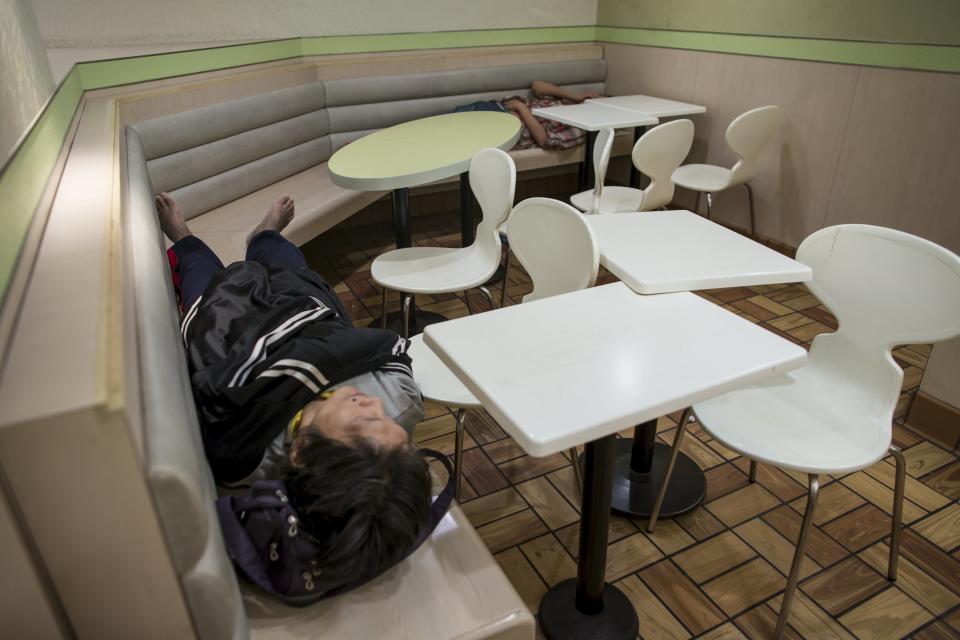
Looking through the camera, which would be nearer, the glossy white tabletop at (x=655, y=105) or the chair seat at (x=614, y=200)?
the chair seat at (x=614, y=200)

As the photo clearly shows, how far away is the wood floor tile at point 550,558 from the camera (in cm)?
180

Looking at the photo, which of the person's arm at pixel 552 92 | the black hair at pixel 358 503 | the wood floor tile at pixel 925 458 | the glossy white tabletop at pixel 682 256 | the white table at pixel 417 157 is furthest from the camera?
the person's arm at pixel 552 92

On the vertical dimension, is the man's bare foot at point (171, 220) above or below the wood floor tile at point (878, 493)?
above

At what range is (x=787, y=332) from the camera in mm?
Result: 3021

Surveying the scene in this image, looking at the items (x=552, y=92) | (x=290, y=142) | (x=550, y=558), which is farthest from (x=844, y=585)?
(x=552, y=92)

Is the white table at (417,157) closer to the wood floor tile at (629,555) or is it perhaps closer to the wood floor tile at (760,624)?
the wood floor tile at (629,555)

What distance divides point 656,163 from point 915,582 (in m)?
2.00

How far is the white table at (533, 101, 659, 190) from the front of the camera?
11.8 feet

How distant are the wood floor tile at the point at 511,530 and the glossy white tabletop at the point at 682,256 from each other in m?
0.81

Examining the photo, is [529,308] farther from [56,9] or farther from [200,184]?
[56,9]

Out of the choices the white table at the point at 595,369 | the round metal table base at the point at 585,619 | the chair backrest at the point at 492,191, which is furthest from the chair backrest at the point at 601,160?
the round metal table base at the point at 585,619

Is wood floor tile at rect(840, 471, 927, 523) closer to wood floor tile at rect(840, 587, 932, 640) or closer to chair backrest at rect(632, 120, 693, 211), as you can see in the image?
wood floor tile at rect(840, 587, 932, 640)

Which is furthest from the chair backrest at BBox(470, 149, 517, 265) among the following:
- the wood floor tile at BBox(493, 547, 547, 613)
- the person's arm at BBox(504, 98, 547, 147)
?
the person's arm at BBox(504, 98, 547, 147)

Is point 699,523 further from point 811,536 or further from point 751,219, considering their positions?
point 751,219
